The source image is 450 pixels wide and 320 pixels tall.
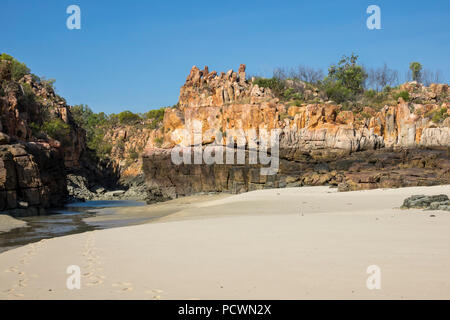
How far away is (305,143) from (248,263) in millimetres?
29486

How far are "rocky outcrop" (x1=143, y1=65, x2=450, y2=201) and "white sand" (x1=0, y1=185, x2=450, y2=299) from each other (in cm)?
1620

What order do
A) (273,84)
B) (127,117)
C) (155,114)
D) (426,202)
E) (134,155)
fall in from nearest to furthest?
1. (426,202)
2. (273,84)
3. (134,155)
4. (155,114)
5. (127,117)

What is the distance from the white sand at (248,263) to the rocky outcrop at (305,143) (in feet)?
53.2

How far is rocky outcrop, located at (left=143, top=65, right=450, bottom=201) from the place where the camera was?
1124 inches

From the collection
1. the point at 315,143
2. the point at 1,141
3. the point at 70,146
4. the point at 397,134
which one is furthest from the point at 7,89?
the point at 397,134

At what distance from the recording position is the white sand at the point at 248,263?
4880 mm

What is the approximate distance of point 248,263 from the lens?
20.8 feet

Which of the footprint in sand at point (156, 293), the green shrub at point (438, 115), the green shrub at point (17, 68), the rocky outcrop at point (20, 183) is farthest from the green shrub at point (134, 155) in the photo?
the footprint in sand at point (156, 293)

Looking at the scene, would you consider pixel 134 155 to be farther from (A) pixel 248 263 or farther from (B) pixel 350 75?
(A) pixel 248 263

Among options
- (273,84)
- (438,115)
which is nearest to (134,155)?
(273,84)

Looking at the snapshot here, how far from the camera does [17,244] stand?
11.5 m

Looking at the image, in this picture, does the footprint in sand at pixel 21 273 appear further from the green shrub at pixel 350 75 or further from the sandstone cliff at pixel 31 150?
the green shrub at pixel 350 75
